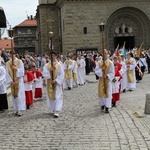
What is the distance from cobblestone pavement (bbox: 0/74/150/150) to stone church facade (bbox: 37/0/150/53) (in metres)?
24.2

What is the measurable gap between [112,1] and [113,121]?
93.7 ft

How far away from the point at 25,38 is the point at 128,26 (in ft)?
180

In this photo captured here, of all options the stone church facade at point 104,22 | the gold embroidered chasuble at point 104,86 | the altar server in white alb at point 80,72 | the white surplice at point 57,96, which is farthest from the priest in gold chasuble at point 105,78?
the stone church facade at point 104,22

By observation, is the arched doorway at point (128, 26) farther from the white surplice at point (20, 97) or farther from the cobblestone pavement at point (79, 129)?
the white surplice at point (20, 97)

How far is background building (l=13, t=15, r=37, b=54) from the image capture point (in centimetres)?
8769

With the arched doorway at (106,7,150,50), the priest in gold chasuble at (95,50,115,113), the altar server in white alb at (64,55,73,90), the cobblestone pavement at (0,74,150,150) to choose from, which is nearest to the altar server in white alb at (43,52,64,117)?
the cobblestone pavement at (0,74,150,150)

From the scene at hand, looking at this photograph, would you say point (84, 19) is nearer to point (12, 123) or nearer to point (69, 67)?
point (69, 67)

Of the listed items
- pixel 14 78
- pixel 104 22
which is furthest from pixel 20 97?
pixel 104 22

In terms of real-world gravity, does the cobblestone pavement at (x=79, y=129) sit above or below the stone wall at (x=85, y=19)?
below

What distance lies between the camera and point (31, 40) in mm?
89375

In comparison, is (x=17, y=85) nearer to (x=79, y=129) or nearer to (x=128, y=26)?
(x=79, y=129)

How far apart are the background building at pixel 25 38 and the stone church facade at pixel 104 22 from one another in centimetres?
5061

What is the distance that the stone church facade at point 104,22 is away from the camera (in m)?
35.2

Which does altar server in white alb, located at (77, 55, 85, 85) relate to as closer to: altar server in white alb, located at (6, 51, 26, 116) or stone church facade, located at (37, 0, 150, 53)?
altar server in white alb, located at (6, 51, 26, 116)
